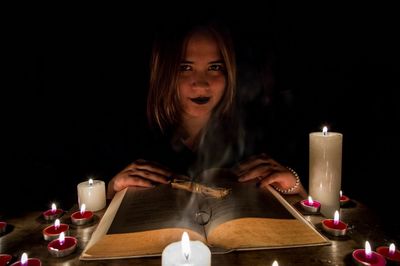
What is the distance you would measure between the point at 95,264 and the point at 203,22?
141 cm

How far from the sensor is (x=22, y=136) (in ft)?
5.74

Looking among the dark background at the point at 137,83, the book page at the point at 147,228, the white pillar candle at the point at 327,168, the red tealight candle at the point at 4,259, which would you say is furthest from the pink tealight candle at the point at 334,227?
the dark background at the point at 137,83

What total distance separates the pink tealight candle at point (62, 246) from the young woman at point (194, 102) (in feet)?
2.47

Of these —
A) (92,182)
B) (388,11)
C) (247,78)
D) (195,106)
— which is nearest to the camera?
(92,182)

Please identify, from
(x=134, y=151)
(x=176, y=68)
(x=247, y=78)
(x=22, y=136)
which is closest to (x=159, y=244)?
(x=176, y=68)

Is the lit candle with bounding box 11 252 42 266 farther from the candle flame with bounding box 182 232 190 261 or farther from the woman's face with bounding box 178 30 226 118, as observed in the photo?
the woman's face with bounding box 178 30 226 118

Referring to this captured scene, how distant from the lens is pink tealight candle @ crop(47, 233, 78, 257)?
2.39ft

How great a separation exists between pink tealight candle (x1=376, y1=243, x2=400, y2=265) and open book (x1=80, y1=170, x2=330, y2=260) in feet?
0.45

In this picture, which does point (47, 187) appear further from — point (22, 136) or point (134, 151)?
point (134, 151)

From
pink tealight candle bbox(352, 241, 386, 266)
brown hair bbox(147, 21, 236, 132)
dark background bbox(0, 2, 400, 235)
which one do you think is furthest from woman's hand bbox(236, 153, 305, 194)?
dark background bbox(0, 2, 400, 235)

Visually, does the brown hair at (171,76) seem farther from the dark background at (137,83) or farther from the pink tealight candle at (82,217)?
the pink tealight candle at (82,217)

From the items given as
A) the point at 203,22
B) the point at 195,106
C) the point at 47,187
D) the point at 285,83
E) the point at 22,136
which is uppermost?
the point at 203,22

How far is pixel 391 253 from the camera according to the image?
2.38 ft

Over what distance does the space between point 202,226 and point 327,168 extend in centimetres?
47
